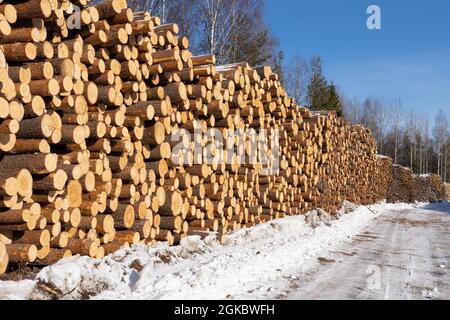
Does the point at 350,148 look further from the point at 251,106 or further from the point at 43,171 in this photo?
the point at 43,171

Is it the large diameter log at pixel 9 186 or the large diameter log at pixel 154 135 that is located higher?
the large diameter log at pixel 154 135

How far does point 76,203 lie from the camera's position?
4.83 metres

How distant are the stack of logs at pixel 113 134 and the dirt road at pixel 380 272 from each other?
203cm

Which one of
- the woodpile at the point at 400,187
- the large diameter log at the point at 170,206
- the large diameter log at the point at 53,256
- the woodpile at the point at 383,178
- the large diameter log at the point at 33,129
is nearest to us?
the large diameter log at the point at 33,129

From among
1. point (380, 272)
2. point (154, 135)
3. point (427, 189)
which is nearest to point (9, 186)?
point (154, 135)

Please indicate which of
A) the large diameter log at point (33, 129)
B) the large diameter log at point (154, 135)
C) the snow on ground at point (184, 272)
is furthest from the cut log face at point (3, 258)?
the large diameter log at point (154, 135)

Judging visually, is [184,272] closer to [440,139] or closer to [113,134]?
[113,134]

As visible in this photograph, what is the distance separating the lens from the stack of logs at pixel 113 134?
4.27 metres

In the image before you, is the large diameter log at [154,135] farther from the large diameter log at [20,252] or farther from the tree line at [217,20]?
the tree line at [217,20]

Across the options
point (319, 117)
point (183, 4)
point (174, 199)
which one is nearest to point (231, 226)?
point (174, 199)

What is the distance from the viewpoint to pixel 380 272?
5.91 m

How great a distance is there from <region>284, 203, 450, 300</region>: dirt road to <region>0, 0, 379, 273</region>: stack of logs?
6.67 feet

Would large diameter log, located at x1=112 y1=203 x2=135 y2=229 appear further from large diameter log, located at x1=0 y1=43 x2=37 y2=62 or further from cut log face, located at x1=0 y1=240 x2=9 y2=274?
large diameter log, located at x1=0 y1=43 x2=37 y2=62
